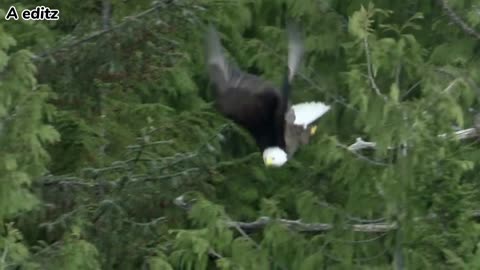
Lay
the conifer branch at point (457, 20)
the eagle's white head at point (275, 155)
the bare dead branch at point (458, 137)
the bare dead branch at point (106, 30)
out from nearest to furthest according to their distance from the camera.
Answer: the bare dead branch at point (458, 137) → the eagle's white head at point (275, 155) → the bare dead branch at point (106, 30) → the conifer branch at point (457, 20)

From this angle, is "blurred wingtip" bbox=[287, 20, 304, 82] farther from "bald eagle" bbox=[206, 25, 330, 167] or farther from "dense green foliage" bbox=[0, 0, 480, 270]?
"dense green foliage" bbox=[0, 0, 480, 270]

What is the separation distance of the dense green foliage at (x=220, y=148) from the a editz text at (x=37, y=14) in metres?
0.06

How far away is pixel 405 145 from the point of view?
→ 7.50 metres

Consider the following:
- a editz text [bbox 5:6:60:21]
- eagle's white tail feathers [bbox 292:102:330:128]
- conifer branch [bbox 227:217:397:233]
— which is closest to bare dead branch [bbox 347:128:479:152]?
eagle's white tail feathers [bbox 292:102:330:128]

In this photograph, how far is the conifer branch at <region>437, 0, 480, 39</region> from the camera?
884 centimetres

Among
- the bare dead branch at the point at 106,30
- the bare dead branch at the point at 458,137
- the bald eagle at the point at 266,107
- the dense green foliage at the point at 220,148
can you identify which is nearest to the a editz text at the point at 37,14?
the dense green foliage at the point at 220,148

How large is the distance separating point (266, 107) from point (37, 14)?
6.20 feet

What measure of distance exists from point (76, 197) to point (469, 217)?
7.11 feet

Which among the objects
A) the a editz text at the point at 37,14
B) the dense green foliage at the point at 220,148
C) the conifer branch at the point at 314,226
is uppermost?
the a editz text at the point at 37,14

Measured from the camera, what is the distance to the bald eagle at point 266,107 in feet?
26.3

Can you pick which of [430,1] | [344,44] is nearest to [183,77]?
[344,44]

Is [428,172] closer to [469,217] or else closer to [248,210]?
[469,217]

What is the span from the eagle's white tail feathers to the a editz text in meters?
1.64

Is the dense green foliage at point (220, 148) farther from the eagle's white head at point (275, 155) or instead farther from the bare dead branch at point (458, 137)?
the eagle's white head at point (275, 155)
